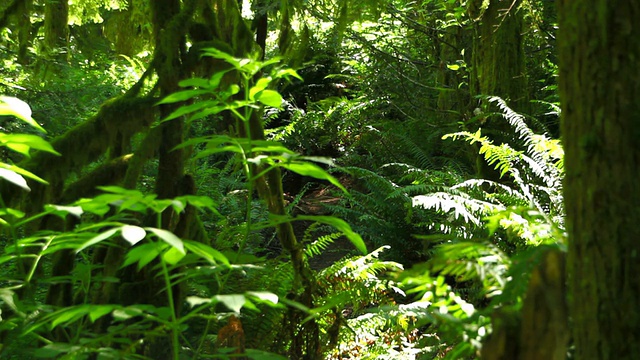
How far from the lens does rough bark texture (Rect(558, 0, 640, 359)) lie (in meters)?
1.12

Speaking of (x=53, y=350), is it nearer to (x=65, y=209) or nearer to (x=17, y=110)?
(x=65, y=209)

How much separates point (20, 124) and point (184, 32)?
11.8ft

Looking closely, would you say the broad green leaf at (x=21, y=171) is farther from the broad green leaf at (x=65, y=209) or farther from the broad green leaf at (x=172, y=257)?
the broad green leaf at (x=172, y=257)

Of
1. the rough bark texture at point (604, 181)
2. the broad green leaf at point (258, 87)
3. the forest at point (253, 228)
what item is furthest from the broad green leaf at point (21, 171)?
the rough bark texture at point (604, 181)

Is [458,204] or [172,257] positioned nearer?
[172,257]

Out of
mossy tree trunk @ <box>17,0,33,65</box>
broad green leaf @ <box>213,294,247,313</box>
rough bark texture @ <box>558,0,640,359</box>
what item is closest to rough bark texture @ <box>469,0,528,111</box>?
mossy tree trunk @ <box>17,0,33,65</box>

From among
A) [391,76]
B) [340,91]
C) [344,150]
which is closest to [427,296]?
[391,76]

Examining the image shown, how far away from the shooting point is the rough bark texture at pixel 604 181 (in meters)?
1.12

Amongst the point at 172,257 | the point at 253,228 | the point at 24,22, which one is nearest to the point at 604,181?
the point at 253,228

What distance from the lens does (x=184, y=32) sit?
213 cm

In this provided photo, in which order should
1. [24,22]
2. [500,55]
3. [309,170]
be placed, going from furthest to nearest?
[500,55], [24,22], [309,170]

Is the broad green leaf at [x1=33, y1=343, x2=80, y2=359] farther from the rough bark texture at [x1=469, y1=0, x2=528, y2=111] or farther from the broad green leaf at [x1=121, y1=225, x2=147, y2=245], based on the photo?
the rough bark texture at [x1=469, y1=0, x2=528, y2=111]

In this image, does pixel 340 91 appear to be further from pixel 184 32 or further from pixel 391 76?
pixel 184 32

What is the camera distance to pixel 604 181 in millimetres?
1150
